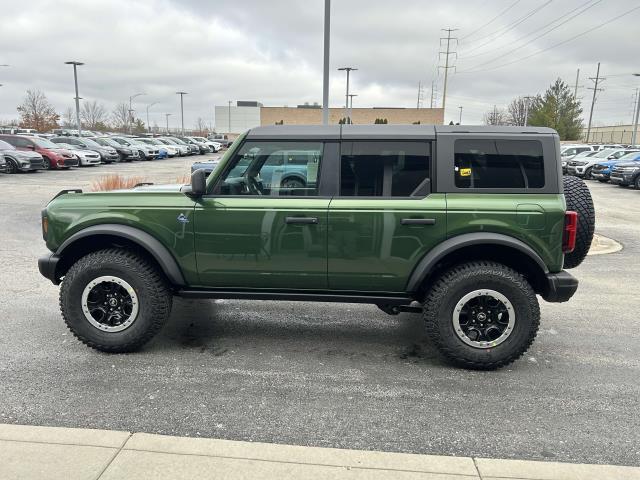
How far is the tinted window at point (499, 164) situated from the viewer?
3816 millimetres

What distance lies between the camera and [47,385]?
3562 mm

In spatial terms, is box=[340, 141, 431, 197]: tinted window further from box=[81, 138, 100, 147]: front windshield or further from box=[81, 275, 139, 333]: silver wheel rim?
box=[81, 138, 100, 147]: front windshield

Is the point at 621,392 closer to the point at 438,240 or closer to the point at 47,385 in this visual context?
the point at 438,240

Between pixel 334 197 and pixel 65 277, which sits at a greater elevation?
pixel 334 197

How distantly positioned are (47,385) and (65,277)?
954mm

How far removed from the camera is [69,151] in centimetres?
2573

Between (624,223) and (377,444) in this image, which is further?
(624,223)

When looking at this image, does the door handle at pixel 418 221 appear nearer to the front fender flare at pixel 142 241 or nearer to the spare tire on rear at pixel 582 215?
the spare tire on rear at pixel 582 215

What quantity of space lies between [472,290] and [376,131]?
4.73 feet

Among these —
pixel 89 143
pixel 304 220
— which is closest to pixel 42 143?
pixel 89 143

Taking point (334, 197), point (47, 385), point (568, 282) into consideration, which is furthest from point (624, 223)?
point (47, 385)

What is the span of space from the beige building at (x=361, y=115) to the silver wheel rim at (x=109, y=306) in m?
77.2

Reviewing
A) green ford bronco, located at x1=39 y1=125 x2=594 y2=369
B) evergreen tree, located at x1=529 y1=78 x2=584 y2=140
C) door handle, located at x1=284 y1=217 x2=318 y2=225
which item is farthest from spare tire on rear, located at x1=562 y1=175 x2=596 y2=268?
evergreen tree, located at x1=529 y1=78 x2=584 y2=140

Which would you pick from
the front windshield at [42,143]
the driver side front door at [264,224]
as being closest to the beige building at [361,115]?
the front windshield at [42,143]
